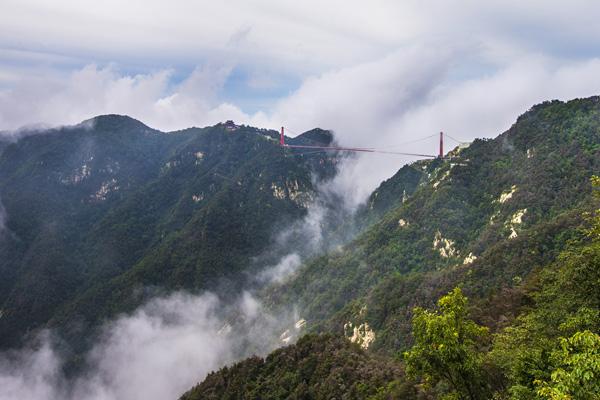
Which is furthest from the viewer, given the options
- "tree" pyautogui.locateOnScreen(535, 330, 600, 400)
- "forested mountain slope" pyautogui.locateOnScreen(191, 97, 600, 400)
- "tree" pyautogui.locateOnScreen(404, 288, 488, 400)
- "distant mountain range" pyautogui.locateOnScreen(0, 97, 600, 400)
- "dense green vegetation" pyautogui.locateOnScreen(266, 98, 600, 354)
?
"dense green vegetation" pyautogui.locateOnScreen(266, 98, 600, 354)

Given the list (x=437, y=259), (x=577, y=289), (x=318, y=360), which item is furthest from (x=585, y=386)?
(x=437, y=259)

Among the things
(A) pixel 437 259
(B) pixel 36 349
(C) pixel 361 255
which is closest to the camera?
(A) pixel 437 259

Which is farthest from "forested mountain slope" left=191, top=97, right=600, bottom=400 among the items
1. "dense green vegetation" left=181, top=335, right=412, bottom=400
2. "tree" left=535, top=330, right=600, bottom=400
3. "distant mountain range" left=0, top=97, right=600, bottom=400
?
"dense green vegetation" left=181, top=335, right=412, bottom=400

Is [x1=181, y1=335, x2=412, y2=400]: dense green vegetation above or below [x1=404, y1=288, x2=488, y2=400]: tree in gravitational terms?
below

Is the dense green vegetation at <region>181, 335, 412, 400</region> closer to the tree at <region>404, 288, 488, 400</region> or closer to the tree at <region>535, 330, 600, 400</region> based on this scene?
the tree at <region>404, 288, 488, 400</region>

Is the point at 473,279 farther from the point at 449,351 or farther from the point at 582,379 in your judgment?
the point at 582,379

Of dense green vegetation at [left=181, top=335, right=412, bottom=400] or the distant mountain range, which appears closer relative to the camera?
the distant mountain range

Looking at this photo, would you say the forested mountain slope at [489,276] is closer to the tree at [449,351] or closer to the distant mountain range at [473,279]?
the tree at [449,351]

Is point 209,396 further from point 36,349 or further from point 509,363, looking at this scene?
point 36,349

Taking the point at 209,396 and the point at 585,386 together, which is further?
the point at 209,396
